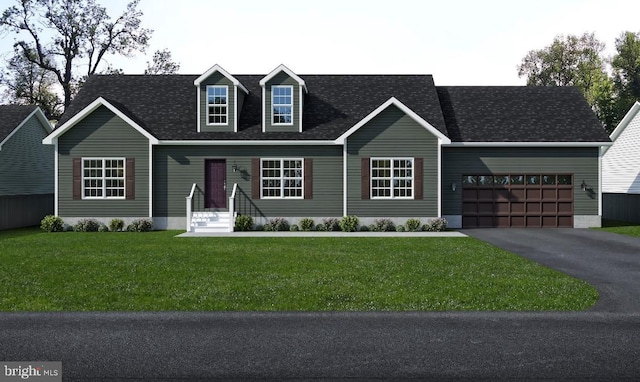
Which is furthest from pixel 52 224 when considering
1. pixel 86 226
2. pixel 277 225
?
pixel 277 225

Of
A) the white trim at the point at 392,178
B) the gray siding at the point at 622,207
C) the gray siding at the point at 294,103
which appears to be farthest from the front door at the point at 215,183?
the gray siding at the point at 622,207

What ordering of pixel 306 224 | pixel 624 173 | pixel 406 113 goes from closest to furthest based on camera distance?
pixel 406 113 < pixel 306 224 < pixel 624 173

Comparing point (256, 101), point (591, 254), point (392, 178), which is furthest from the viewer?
point (256, 101)

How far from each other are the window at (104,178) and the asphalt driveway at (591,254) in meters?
15.0

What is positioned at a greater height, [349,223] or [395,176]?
[395,176]

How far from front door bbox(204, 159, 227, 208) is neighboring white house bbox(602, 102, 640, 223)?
19.8 m

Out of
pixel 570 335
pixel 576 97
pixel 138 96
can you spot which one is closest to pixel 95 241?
pixel 138 96

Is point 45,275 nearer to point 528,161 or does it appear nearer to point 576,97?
point 528,161

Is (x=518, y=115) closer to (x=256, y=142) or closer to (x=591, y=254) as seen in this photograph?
(x=591, y=254)

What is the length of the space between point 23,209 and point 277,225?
44.6ft

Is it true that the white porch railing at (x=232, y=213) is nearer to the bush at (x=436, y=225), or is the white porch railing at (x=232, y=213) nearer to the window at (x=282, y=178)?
the window at (x=282, y=178)

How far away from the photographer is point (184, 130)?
24594 mm

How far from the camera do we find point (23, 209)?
27.5 metres

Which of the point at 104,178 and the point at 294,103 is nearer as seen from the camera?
the point at 104,178
